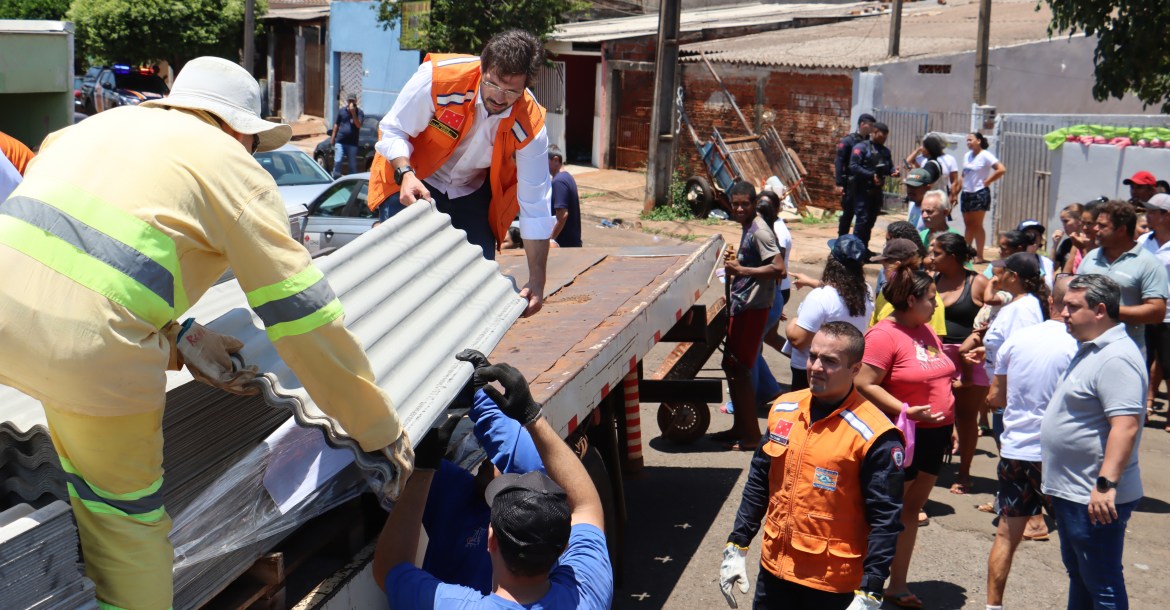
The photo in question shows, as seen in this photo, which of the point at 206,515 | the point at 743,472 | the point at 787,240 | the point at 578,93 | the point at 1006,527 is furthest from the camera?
the point at 578,93

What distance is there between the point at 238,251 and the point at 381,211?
289 cm

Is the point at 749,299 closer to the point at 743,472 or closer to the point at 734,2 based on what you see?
the point at 743,472

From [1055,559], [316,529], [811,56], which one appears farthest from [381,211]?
[811,56]

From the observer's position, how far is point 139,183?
7.57ft

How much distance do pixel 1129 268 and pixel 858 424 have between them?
3669 mm

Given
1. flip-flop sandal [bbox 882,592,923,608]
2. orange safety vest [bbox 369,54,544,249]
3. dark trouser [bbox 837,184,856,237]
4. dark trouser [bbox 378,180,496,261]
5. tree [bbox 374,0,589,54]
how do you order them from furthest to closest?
tree [bbox 374,0,589,54]
dark trouser [bbox 837,184,856,237]
flip-flop sandal [bbox 882,592,923,608]
dark trouser [bbox 378,180,496,261]
orange safety vest [bbox 369,54,544,249]

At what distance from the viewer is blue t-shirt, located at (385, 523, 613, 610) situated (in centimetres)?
294

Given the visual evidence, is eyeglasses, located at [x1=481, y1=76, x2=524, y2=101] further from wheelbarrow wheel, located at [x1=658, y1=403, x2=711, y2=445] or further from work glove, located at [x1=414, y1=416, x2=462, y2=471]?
wheelbarrow wheel, located at [x1=658, y1=403, x2=711, y2=445]

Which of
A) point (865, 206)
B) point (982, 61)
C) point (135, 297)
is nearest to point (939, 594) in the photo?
point (135, 297)

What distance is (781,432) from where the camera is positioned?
415 centimetres

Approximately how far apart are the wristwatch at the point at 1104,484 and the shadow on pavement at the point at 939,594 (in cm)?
137

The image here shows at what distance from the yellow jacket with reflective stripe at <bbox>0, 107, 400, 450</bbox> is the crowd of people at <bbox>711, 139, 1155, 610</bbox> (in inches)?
79.7

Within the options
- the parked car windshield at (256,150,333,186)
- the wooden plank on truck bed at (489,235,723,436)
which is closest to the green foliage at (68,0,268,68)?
the parked car windshield at (256,150,333,186)

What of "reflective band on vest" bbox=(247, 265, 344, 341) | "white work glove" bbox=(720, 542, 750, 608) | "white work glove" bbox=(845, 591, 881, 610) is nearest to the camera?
"reflective band on vest" bbox=(247, 265, 344, 341)
